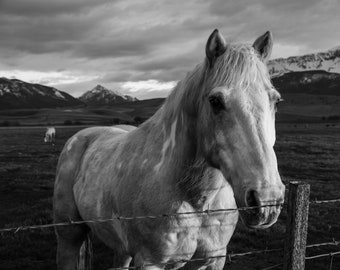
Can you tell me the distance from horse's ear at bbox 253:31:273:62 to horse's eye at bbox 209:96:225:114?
668 millimetres

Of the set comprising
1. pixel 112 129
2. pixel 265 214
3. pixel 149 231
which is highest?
pixel 112 129

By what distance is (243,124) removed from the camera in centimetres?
245

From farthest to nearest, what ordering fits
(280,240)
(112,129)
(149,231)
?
1. (280,240)
2. (112,129)
3. (149,231)

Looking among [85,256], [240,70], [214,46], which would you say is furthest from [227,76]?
[85,256]

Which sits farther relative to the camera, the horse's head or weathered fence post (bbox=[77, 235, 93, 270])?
weathered fence post (bbox=[77, 235, 93, 270])

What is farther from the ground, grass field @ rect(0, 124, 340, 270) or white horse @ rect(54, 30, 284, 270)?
white horse @ rect(54, 30, 284, 270)

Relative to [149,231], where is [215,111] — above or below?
above

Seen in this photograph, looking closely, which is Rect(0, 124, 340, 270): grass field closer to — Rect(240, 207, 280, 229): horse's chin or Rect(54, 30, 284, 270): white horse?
Rect(54, 30, 284, 270): white horse

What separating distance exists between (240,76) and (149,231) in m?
1.61

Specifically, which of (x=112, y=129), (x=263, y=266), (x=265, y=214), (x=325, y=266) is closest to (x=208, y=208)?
(x=265, y=214)

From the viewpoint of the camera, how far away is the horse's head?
2.28 meters

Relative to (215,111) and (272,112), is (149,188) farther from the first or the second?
(272,112)

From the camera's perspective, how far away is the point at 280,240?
752 centimetres

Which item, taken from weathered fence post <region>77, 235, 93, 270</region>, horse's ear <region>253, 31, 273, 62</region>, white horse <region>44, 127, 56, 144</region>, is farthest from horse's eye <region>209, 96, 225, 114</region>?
white horse <region>44, 127, 56, 144</region>
